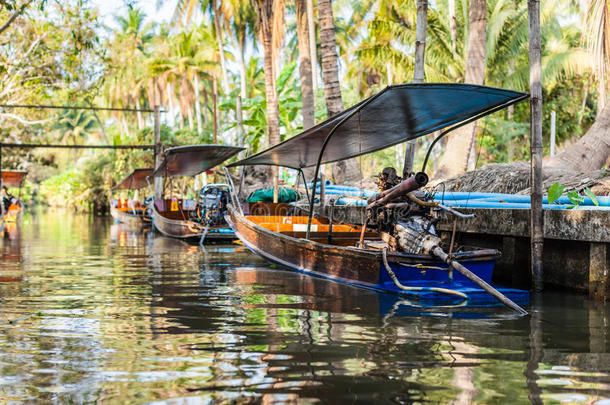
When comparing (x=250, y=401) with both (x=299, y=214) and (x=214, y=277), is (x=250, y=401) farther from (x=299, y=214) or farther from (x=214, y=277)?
(x=299, y=214)

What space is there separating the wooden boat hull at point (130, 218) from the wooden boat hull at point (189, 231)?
25.4 ft

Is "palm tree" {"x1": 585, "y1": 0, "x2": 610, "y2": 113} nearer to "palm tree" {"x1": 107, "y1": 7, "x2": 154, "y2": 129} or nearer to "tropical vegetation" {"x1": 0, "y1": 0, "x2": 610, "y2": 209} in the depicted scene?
"tropical vegetation" {"x1": 0, "y1": 0, "x2": 610, "y2": 209}

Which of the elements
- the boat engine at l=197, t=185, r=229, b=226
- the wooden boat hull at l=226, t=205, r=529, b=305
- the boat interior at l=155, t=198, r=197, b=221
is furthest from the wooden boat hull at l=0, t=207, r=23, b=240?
the wooden boat hull at l=226, t=205, r=529, b=305

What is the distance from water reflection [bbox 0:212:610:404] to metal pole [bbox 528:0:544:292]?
21.5 inches

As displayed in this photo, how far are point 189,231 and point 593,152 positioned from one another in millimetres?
12558

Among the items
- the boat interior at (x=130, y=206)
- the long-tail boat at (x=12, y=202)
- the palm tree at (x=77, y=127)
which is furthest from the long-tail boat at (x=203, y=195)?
the palm tree at (x=77, y=127)

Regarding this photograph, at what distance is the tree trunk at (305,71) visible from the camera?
23328 mm

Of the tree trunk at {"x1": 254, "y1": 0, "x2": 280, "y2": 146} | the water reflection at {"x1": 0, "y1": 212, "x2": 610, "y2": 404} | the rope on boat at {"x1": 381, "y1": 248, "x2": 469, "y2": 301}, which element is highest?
the tree trunk at {"x1": 254, "y1": 0, "x2": 280, "y2": 146}

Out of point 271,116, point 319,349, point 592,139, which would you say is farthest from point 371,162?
point 319,349

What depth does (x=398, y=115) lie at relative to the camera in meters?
10.1

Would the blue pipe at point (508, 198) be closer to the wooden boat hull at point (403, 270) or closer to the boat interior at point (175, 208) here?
the wooden boat hull at point (403, 270)

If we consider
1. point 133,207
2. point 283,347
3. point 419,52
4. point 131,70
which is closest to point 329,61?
point 419,52

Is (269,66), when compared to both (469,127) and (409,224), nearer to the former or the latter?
(469,127)

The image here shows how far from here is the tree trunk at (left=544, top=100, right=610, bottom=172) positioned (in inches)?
579
